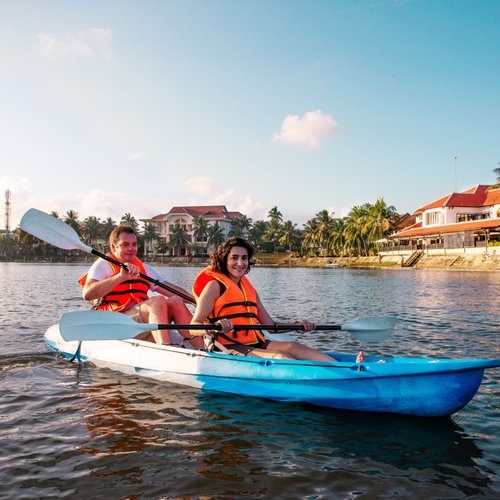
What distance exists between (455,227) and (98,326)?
1888 inches

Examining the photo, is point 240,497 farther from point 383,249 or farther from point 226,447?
point 383,249

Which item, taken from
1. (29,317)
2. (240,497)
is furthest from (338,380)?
(29,317)

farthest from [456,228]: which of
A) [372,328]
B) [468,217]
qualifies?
[372,328]

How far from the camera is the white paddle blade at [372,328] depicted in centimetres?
654

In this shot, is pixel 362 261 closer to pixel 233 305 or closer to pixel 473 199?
pixel 473 199

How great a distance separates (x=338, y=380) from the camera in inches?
198

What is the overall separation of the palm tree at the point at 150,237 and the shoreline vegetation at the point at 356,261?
5457 mm

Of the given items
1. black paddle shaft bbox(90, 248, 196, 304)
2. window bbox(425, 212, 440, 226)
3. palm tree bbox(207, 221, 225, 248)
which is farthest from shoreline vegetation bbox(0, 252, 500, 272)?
black paddle shaft bbox(90, 248, 196, 304)

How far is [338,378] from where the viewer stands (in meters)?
5.01

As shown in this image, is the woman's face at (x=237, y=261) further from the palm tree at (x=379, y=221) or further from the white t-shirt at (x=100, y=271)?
the palm tree at (x=379, y=221)

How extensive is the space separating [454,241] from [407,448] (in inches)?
1845


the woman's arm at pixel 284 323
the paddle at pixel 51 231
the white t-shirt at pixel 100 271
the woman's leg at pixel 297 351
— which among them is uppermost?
the paddle at pixel 51 231

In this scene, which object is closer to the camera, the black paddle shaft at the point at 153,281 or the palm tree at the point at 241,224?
the black paddle shaft at the point at 153,281

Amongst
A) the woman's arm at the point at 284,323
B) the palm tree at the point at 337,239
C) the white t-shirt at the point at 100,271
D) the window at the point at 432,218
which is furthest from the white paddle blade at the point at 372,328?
the palm tree at the point at 337,239
